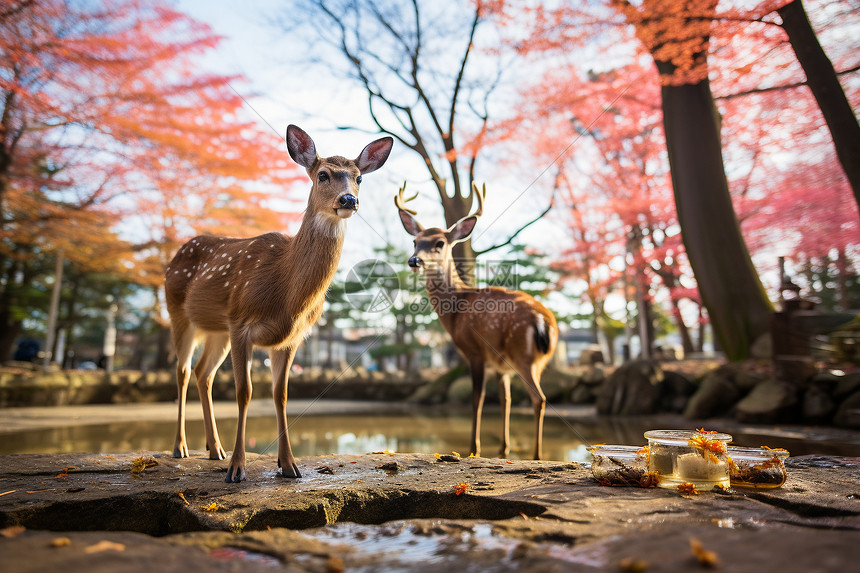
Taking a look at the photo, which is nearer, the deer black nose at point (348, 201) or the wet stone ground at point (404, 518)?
the wet stone ground at point (404, 518)

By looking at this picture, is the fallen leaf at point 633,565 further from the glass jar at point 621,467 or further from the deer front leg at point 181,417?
the deer front leg at point 181,417

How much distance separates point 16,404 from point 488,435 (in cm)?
845

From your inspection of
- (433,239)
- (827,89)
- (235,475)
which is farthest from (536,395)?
(827,89)

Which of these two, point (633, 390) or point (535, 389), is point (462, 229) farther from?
point (633, 390)

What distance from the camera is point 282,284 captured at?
10.0 feet

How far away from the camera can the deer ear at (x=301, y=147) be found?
3.09m

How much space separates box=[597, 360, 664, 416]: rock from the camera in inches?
316

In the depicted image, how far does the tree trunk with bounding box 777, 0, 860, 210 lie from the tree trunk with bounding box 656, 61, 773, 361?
7.55 feet

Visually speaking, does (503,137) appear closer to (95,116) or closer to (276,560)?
(95,116)

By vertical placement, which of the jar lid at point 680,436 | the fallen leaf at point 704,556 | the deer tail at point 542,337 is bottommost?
the fallen leaf at point 704,556

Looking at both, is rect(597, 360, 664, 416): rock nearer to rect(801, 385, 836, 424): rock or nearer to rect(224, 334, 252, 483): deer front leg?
rect(801, 385, 836, 424): rock

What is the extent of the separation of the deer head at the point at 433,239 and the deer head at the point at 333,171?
1428 millimetres

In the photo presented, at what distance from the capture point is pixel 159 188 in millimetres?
10453

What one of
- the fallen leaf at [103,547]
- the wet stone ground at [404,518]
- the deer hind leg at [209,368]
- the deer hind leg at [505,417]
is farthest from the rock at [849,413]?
the fallen leaf at [103,547]
